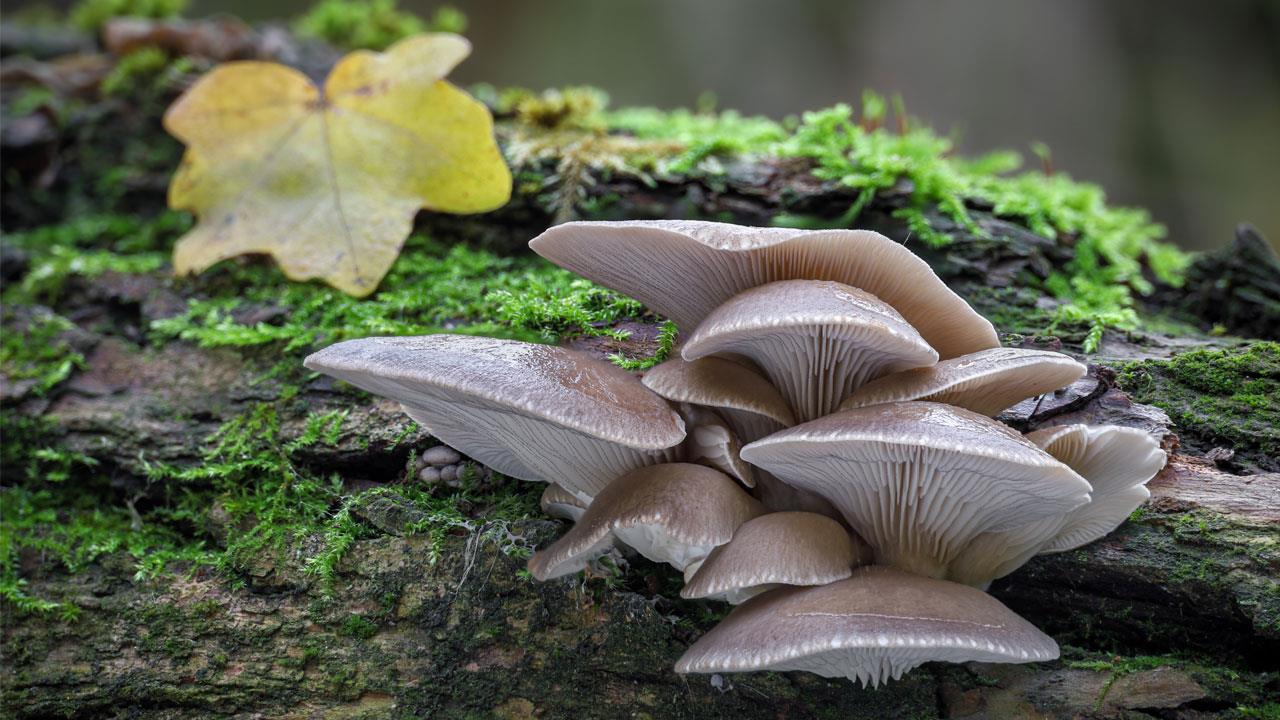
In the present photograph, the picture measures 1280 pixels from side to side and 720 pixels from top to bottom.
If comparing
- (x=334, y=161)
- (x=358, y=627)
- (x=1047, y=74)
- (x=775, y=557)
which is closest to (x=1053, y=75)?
(x=1047, y=74)

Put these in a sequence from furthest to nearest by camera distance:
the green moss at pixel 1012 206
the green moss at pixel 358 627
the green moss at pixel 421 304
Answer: the green moss at pixel 1012 206
the green moss at pixel 421 304
the green moss at pixel 358 627

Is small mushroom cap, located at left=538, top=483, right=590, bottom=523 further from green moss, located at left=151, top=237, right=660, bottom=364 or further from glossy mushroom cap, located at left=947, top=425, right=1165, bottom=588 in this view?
glossy mushroom cap, located at left=947, top=425, right=1165, bottom=588

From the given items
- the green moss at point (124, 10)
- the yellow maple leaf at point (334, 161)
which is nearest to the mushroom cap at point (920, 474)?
the yellow maple leaf at point (334, 161)

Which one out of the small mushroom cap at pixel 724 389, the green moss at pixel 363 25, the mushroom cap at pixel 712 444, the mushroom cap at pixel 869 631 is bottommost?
the mushroom cap at pixel 869 631

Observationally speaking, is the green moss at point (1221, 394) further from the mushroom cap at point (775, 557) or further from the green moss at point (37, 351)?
the green moss at point (37, 351)

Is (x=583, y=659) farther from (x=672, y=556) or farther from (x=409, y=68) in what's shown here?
(x=409, y=68)

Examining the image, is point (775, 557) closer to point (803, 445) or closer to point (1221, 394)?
point (803, 445)
